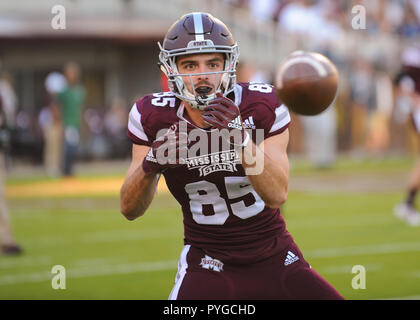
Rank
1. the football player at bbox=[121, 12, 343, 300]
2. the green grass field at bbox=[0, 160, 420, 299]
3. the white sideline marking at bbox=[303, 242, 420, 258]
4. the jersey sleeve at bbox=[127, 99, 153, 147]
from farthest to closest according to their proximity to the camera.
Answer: the white sideline marking at bbox=[303, 242, 420, 258] < the green grass field at bbox=[0, 160, 420, 299] < the jersey sleeve at bbox=[127, 99, 153, 147] < the football player at bbox=[121, 12, 343, 300]

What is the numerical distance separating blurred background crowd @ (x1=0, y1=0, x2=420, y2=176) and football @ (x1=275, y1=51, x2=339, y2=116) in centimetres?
1483

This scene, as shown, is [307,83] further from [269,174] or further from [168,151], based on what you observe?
[168,151]

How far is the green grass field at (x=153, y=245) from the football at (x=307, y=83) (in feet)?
7.47

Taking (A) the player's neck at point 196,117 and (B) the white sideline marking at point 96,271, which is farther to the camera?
(B) the white sideline marking at point 96,271

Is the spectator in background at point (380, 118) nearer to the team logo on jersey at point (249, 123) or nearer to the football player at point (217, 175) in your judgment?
the football player at point (217, 175)

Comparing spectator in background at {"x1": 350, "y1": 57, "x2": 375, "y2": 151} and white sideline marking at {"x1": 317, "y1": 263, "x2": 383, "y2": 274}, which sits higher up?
spectator in background at {"x1": 350, "y1": 57, "x2": 375, "y2": 151}

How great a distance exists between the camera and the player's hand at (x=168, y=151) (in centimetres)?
314

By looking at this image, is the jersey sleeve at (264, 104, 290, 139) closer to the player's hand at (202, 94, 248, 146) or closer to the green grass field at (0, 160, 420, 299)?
the player's hand at (202, 94, 248, 146)

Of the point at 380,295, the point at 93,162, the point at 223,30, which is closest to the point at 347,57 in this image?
the point at 93,162

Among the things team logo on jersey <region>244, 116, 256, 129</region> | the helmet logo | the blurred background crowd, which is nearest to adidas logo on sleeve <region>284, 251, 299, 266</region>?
team logo on jersey <region>244, 116, 256, 129</region>

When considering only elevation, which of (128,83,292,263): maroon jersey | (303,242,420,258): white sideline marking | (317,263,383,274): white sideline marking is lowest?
(317,263,383,274): white sideline marking

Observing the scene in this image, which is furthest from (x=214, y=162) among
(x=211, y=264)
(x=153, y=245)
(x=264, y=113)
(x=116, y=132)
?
(x=116, y=132)

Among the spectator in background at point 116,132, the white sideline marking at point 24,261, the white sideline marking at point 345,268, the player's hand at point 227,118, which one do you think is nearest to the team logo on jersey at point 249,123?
the player's hand at point 227,118

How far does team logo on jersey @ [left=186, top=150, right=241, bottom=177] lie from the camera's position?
3.40 m
